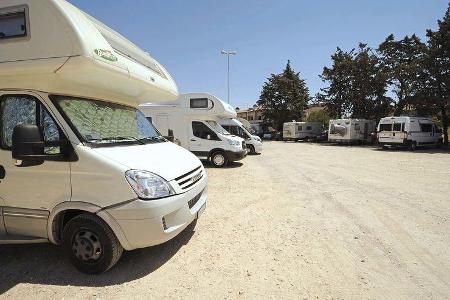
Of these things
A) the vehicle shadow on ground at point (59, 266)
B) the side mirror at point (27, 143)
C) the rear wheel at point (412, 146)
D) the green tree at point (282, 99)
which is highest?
the green tree at point (282, 99)

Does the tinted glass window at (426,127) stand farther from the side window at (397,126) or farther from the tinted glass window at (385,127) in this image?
the tinted glass window at (385,127)

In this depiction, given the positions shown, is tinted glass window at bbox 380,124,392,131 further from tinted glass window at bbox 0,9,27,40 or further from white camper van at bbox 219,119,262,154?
tinted glass window at bbox 0,9,27,40

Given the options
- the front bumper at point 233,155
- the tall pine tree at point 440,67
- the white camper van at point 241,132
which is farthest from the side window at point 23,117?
the tall pine tree at point 440,67

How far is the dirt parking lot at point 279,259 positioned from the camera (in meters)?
3.47

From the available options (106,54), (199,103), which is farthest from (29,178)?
(199,103)

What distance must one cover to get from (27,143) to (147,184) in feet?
4.26

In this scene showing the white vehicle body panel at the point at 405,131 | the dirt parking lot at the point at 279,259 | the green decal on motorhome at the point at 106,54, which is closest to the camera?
the dirt parking lot at the point at 279,259

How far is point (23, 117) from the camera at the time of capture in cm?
391

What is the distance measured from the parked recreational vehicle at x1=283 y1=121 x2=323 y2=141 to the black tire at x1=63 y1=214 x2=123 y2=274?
3805 cm

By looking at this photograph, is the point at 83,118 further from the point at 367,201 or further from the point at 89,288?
the point at 367,201

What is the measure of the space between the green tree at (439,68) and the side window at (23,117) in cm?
3228

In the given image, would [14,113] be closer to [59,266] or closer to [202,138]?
[59,266]

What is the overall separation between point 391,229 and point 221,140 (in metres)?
8.54

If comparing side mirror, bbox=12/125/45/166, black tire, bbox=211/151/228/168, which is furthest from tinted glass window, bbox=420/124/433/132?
side mirror, bbox=12/125/45/166
